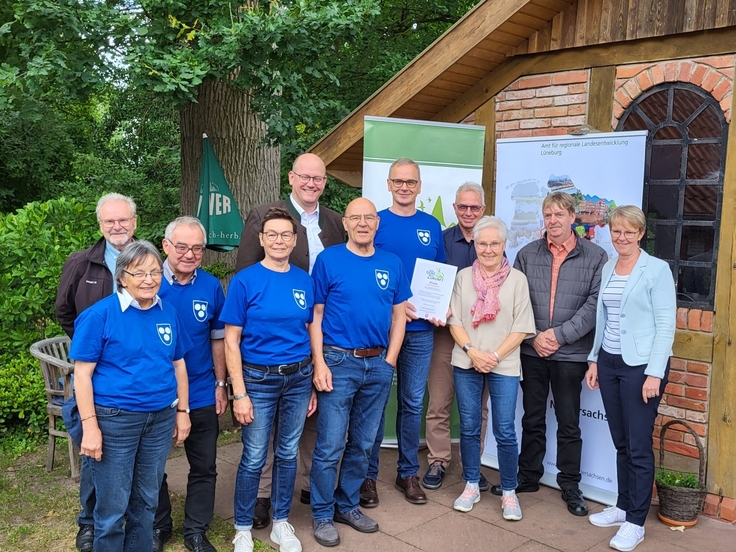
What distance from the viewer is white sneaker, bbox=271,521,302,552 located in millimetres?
3732

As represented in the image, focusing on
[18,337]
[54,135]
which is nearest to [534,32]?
[18,337]

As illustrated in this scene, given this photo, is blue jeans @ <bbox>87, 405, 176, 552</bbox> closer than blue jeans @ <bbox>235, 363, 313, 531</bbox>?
Yes

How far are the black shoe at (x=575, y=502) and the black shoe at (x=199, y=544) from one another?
229cm

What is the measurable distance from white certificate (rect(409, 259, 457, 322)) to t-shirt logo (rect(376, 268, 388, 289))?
0.45m

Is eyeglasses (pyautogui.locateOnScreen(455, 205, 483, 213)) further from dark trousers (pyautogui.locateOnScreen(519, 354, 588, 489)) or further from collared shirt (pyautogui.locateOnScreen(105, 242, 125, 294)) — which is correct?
collared shirt (pyautogui.locateOnScreen(105, 242, 125, 294))

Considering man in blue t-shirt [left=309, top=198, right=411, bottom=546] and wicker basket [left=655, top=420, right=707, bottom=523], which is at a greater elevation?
man in blue t-shirt [left=309, top=198, right=411, bottom=546]

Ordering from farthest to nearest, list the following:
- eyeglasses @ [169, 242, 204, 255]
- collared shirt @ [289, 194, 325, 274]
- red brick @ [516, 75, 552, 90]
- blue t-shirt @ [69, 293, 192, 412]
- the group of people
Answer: red brick @ [516, 75, 552, 90] < collared shirt @ [289, 194, 325, 274] < eyeglasses @ [169, 242, 204, 255] < the group of people < blue t-shirt @ [69, 293, 192, 412]

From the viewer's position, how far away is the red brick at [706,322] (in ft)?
14.2

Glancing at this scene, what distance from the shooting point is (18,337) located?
5992 mm

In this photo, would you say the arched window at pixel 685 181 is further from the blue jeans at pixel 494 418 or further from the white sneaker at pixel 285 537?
the white sneaker at pixel 285 537

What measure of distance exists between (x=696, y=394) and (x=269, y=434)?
110 inches

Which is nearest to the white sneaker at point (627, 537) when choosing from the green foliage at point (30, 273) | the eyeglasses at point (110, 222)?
the eyeglasses at point (110, 222)

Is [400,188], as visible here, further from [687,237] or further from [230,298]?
[687,237]

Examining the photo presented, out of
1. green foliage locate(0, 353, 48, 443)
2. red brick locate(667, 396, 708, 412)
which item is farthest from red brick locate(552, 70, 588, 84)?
green foliage locate(0, 353, 48, 443)
